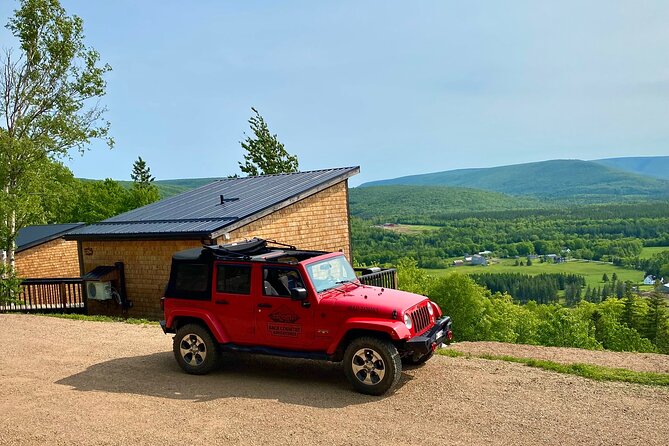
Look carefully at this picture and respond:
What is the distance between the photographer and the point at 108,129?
90.0ft

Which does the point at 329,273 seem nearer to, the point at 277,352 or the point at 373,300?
the point at 373,300

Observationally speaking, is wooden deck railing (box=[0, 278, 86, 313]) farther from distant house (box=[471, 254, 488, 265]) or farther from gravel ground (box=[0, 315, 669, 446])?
distant house (box=[471, 254, 488, 265])

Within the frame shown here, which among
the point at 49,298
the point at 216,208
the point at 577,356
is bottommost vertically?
the point at 577,356

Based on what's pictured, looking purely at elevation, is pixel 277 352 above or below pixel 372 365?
above

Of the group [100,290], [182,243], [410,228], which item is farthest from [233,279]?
[410,228]

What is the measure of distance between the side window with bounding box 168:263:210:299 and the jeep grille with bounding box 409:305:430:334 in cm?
344

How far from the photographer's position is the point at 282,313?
9250mm

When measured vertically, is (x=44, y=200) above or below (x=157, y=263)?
above

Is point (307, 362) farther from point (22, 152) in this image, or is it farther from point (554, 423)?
point (22, 152)

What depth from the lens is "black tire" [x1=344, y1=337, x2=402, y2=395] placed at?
336 inches

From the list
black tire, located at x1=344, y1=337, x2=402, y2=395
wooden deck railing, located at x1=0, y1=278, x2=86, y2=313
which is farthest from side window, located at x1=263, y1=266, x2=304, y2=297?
wooden deck railing, located at x1=0, y1=278, x2=86, y2=313

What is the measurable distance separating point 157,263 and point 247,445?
13.0 metres

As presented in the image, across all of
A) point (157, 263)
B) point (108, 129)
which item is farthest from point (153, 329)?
point (108, 129)

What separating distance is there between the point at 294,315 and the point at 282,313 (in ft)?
0.73
